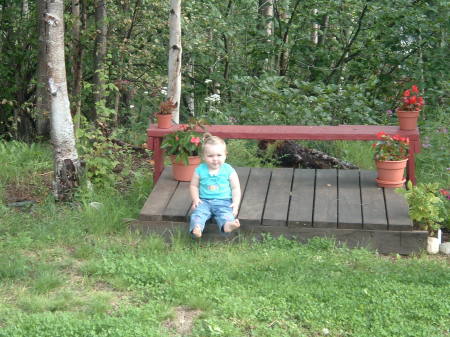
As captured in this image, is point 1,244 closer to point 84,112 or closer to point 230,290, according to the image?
point 230,290

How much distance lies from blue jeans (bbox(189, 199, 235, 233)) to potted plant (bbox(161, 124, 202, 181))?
2.81ft

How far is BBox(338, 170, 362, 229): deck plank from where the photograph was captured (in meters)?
6.37

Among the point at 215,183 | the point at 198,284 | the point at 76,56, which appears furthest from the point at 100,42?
the point at 198,284

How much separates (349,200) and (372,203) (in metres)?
0.22

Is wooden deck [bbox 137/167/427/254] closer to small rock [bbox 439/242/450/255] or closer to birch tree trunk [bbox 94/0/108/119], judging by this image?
small rock [bbox 439/242/450/255]

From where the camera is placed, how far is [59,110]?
7.38 metres

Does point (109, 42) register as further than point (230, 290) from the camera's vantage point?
Yes

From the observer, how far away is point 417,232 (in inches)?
247

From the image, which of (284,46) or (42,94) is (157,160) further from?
(284,46)

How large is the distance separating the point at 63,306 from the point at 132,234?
5.45 feet

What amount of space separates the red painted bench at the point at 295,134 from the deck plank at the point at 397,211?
410mm

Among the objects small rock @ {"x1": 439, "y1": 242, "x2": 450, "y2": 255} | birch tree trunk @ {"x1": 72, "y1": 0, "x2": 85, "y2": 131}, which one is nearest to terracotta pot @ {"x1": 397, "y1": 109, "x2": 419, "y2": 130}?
small rock @ {"x1": 439, "y1": 242, "x2": 450, "y2": 255}

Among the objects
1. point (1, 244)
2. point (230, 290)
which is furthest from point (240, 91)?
point (230, 290)

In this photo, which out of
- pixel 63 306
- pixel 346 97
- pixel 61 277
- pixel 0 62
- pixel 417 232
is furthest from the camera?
pixel 0 62
